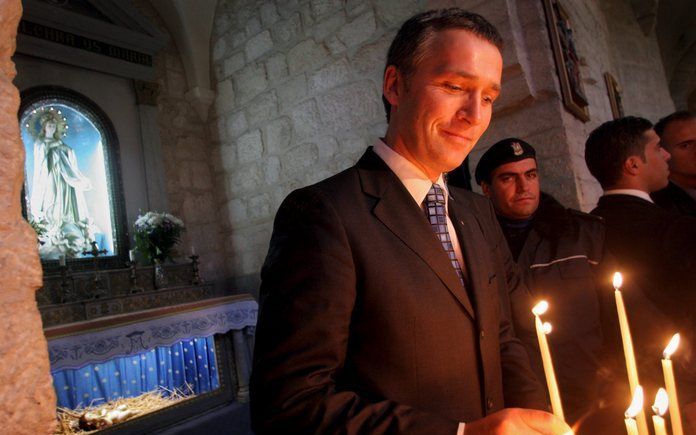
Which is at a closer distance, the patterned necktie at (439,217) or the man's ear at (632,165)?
the patterned necktie at (439,217)

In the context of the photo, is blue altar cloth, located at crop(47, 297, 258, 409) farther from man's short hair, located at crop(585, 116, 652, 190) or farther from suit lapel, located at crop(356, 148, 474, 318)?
man's short hair, located at crop(585, 116, 652, 190)

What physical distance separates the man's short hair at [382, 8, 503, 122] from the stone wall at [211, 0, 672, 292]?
211 cm

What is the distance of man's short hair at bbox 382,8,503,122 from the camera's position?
3.48 feet

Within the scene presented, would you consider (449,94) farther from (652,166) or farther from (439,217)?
(652,166)

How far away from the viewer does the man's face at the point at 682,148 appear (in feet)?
7.44

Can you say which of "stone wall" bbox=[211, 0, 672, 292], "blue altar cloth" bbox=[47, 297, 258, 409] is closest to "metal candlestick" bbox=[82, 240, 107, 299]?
"blue altar cloth" bbox=[47, 297, 258, 409]

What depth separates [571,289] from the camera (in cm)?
194

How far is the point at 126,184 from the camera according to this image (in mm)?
4816

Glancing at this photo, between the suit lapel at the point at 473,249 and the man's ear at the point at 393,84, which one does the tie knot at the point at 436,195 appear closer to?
the suit lapel at the point at 473,249

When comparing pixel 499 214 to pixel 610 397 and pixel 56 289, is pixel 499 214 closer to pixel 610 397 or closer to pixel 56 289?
pixel 610 397

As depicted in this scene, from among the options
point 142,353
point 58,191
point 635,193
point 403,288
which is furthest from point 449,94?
point 58,191

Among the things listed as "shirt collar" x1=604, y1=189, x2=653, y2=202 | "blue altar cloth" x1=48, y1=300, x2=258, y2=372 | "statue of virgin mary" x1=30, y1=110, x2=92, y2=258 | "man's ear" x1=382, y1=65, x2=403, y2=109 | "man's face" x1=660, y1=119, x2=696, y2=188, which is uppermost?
"statue of virgin mary" x1=30, y1=110, x2=92, y2=258

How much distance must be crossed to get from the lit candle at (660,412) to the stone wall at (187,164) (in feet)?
17.0

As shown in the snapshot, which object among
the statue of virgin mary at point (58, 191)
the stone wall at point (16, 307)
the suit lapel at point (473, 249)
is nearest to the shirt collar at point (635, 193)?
the suit lapel at point (473, 249)
